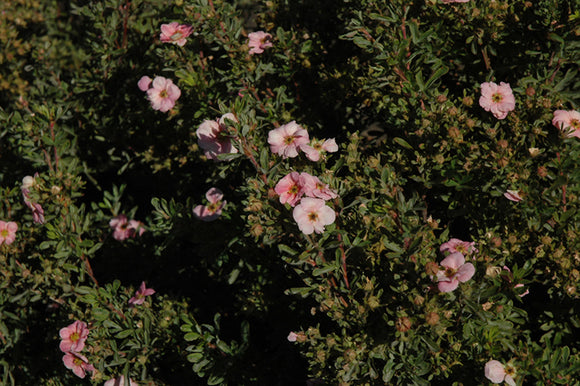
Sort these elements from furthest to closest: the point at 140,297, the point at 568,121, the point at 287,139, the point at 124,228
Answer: the point at 124,228 < the point at 140,297 < the point at 568,121 < the point at 287,139

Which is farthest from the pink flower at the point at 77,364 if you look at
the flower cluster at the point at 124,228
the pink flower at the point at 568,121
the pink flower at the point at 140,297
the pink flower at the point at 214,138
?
the pink flower at the point at 568,121

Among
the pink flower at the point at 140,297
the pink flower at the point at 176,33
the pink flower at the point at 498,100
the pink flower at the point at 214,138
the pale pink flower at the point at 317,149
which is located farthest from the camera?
the pink flower at the point at 176,33

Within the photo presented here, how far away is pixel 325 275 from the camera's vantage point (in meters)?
2.01

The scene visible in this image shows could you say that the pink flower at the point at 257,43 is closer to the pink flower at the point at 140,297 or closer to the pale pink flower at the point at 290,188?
the pale pink flower at the point at 290,188

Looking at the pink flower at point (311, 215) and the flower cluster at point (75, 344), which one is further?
the flower cluster at point (75, 344)

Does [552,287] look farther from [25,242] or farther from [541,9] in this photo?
[25,242]

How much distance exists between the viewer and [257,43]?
9.16 feet

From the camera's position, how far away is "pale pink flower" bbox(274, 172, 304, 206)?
184 centimetres

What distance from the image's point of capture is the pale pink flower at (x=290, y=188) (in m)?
1.84

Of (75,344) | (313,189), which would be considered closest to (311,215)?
(313,189)

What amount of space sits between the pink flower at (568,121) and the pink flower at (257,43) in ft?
4.63

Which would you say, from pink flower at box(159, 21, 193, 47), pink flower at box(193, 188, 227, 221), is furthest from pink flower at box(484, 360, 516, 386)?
pink flower at box(159, 21, 193, 47)

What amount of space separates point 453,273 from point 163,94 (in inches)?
67.5

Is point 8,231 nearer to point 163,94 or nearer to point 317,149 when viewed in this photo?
point 163,94
